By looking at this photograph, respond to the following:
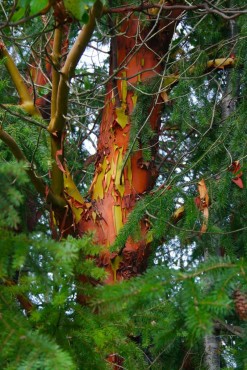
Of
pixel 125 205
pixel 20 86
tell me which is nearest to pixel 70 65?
pixel 20 86

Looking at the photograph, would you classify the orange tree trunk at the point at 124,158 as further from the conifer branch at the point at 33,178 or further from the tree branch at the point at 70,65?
the tree branch at the point at 70,65

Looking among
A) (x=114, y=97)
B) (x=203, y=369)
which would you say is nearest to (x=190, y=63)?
(x=114, y=97)

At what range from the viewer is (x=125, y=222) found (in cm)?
336

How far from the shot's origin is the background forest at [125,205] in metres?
1.52

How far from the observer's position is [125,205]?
3.48 meters

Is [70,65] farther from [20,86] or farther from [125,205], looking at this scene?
[125,205]

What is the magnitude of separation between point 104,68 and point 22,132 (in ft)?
4.84

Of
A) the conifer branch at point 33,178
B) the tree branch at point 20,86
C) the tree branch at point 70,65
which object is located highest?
the tree branch at point 20,86

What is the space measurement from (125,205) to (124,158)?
26 cm

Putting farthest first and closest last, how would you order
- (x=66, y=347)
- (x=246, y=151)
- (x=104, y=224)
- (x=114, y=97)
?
(x=114, y=97) → (x=104, y=224) → (x=246, y=151) → (x=66, y=347)

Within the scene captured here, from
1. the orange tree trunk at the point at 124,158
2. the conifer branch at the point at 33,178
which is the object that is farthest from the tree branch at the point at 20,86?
the conifer branch at the point at 33,178

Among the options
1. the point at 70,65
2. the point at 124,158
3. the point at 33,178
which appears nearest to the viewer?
the point at 70,65

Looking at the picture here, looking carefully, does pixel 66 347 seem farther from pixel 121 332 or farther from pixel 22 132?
pixel 22 132

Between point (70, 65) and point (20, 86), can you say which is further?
point (20, 86)
